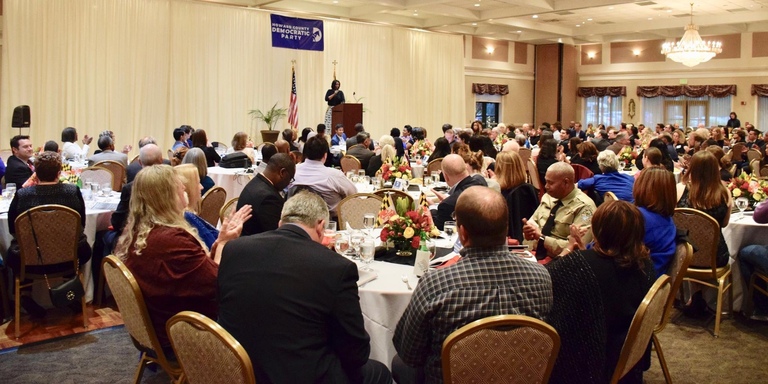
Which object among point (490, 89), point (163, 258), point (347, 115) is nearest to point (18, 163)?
point (163, 258)

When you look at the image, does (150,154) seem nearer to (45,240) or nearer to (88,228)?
(88,228)

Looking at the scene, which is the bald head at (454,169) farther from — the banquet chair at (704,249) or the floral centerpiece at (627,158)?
the floral centerpiece at (627,158)

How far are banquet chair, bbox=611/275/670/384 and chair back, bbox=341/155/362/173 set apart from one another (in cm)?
671

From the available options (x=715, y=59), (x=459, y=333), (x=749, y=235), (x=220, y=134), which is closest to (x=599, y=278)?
(x=459, y=333)

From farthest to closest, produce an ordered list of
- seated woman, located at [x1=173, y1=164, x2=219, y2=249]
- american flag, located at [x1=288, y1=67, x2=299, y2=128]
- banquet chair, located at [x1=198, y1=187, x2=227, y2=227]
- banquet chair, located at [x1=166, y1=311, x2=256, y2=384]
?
american flag, located at [x1=288, y1=67, x2=299, y2=128]
banquet chair, located at [x1=198, y1=187, x2=227, y2=227]
seated woman, located at [x1=173, y1=164, x2=219, y2=249]
banquet chair, located at [x1=166, y1=311, x2=256, y2=384]

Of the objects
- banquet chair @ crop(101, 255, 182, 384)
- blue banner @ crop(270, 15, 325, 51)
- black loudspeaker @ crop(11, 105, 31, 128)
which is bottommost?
banquet chair @ crop(101, 255, 182, 384)

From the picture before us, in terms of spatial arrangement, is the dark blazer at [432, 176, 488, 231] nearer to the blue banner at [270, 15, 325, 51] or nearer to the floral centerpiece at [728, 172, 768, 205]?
the floral centerpiece at [728, 172, 768, 205]

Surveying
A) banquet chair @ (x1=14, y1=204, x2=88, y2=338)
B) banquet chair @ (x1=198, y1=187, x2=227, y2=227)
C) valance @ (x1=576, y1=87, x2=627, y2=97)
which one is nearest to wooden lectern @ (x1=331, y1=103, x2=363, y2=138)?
banquet chair @ (x1=198, y1=187, x2=227, y2=227)

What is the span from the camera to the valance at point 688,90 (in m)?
21.7

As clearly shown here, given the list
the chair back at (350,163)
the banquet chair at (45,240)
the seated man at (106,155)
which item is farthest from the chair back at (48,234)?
the chair back at (350,163)

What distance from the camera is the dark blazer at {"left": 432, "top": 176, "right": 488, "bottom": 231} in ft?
16.2

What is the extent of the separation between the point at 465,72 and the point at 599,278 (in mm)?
20038

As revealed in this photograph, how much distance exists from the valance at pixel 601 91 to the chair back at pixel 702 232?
2010 cm

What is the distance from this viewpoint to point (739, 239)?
5.41 m
